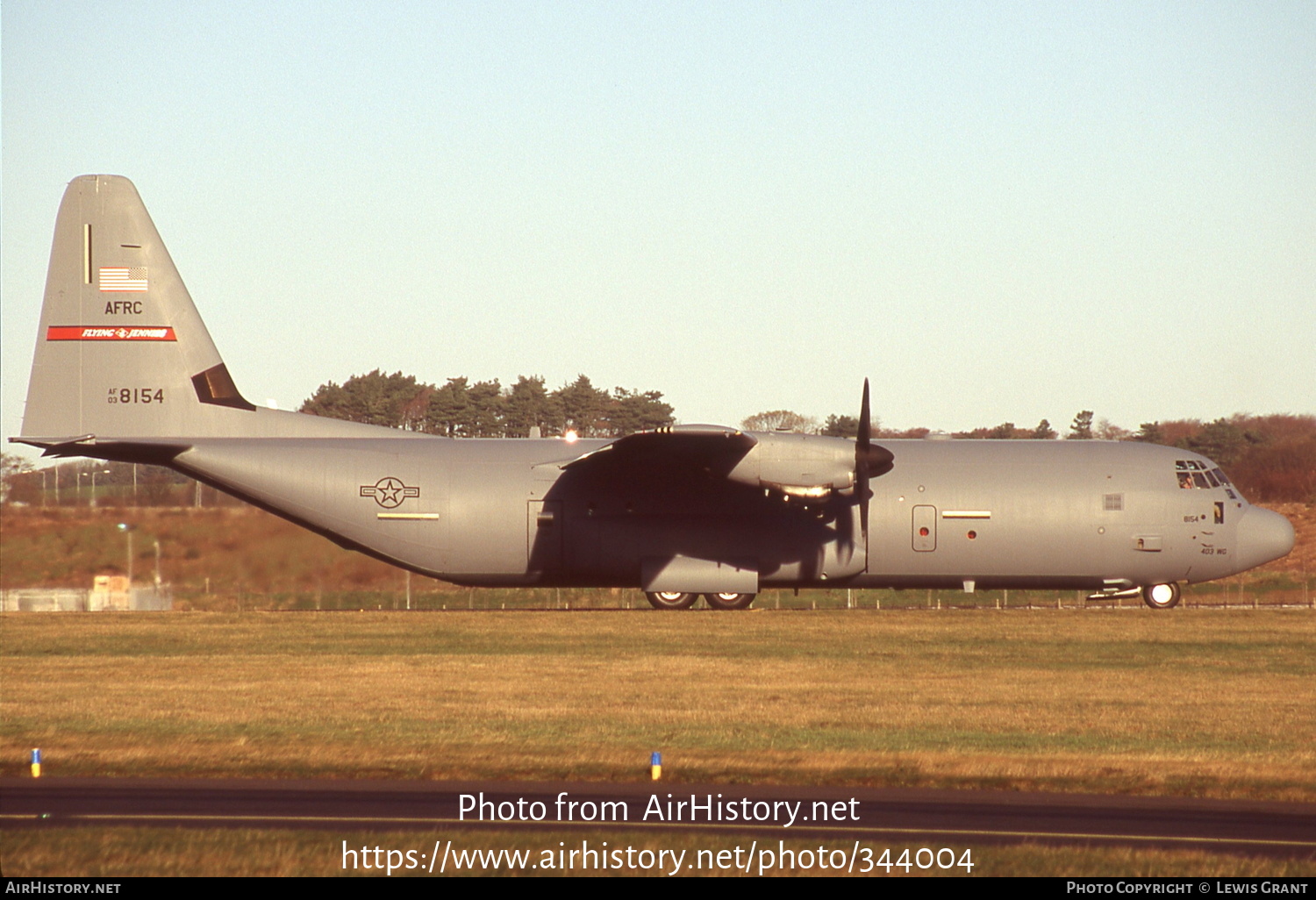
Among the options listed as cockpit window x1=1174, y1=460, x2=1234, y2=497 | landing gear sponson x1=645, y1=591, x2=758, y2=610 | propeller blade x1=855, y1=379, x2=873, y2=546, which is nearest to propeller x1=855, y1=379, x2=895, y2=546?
propeller blade x1=855, y1=379, x2=873, y2=546

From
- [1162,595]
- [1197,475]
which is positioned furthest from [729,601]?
[1197,475]

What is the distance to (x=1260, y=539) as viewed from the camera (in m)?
Result: 31.7

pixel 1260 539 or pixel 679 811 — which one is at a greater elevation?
pixel 1260 539

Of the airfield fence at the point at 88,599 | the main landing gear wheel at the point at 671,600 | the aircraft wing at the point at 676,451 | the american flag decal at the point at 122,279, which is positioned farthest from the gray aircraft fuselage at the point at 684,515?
the airfield fence at the point at 88,599

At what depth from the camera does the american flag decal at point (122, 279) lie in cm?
2966

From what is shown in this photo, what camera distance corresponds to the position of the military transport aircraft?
96.3 feet

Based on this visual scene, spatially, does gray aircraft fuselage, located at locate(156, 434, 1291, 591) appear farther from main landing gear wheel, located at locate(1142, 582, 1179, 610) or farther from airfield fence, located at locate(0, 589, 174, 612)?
airfield fence, located at locate(0, 589, 174, 612)

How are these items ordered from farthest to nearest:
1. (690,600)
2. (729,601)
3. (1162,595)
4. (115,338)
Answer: (1162,595), (729,601), (690,600), (115,338)

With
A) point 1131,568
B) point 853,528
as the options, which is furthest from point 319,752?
point 1131,568

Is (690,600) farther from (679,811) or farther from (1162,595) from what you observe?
(679,811)

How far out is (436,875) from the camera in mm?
10344

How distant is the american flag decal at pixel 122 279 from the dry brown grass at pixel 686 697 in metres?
7.86

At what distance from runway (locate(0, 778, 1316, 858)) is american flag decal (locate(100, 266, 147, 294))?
17.4 m

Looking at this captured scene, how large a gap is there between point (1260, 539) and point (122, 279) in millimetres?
26912
